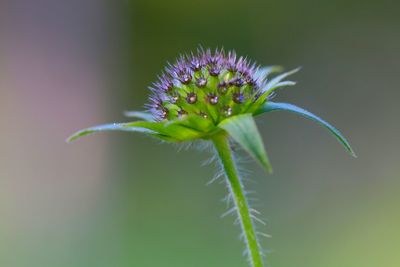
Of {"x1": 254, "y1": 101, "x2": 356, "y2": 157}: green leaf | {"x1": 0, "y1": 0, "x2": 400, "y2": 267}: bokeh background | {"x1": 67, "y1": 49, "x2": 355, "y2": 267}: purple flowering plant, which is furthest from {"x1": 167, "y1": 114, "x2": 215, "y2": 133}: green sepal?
{"x1": 0, "y1": 0, "x2": 400, "y2": 267}: bokeh background

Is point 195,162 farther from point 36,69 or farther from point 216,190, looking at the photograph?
point 36,69

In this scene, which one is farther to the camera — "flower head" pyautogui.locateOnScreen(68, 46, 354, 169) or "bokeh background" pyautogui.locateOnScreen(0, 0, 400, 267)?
"bokeh background" pyautogui.locateOnScreen(0, 0, 400, 267)

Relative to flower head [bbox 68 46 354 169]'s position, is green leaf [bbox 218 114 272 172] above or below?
below

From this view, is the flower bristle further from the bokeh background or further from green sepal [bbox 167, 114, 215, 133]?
the bokeh background

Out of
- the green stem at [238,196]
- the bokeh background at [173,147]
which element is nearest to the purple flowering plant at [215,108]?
the green stem at [238,196]

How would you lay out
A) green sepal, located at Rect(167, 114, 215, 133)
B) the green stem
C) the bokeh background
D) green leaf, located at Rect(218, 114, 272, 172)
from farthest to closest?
1. the bokeh background
2. green sepal, located at Rect(167, 114, 215, 133)
3. the green stem
4. green leaf, located at Rect(218, 114, 272, 172)

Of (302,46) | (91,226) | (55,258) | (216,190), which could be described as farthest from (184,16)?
(55,258)

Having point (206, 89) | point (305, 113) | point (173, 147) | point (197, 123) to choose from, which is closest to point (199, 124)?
point (197, 123)
